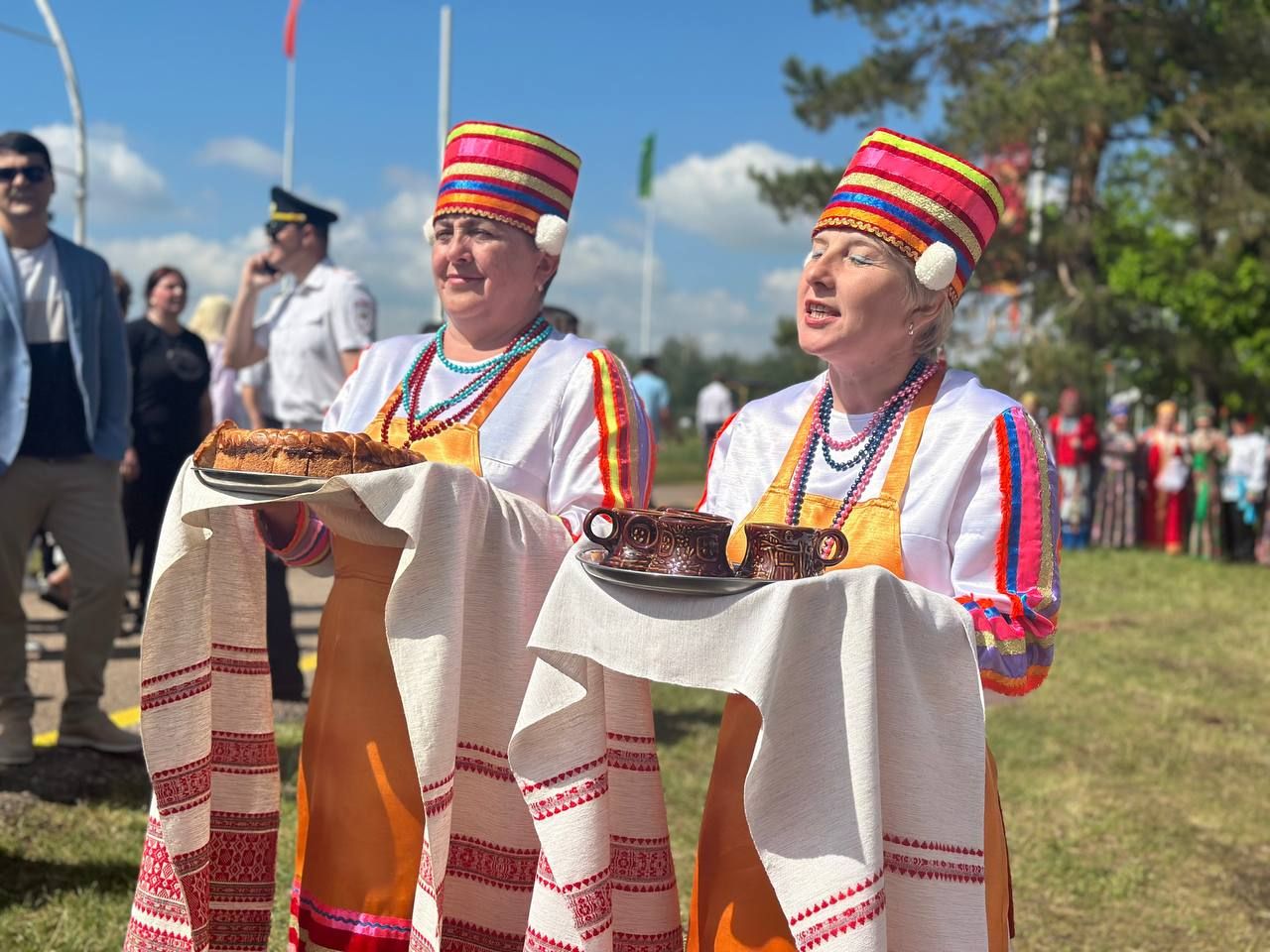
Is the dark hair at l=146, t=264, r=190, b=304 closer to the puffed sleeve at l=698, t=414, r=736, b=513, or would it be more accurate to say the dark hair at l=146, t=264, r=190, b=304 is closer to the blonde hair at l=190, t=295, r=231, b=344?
the blonde hair at l=190, t=295, r=231, b=344

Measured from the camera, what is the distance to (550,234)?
307 cm

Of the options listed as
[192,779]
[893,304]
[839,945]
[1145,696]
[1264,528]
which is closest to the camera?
[839,945]

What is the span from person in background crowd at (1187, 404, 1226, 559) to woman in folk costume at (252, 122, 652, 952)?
1530 cm

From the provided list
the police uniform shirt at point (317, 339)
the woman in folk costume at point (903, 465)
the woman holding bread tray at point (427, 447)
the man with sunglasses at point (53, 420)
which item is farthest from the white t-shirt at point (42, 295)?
the woman in folk costume at point (903, 465)

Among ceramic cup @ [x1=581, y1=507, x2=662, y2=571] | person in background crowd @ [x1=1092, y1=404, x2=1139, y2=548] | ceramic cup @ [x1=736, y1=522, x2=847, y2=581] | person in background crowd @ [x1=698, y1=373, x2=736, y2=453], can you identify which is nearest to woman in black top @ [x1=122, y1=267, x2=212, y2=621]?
ceramic cup @ [x1=581, y1=507, x2=662, y2=571]

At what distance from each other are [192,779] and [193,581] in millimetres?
428

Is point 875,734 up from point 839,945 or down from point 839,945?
up

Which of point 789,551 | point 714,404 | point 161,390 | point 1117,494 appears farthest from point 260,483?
point 714,404

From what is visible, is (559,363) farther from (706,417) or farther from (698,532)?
(706,417)

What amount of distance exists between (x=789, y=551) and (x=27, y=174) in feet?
13.1

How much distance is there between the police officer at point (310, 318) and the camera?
5625mm

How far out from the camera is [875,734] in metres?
2.14

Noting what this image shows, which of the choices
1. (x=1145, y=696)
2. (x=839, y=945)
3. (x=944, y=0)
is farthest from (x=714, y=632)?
(x=944, y=0)

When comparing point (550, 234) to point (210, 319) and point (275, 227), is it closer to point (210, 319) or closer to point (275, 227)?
point (275, 227)
